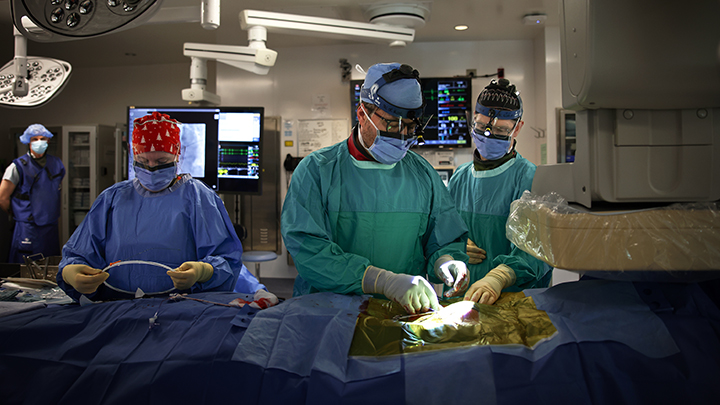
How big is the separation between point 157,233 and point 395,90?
4.25 feet

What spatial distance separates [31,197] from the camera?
5.33 meters

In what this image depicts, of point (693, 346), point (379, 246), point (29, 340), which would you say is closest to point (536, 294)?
point (693, 346)

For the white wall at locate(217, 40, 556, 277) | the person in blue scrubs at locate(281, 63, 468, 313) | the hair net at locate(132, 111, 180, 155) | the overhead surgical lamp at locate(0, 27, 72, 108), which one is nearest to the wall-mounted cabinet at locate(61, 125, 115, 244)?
the white wall at locate(217, 40, 556, 277)

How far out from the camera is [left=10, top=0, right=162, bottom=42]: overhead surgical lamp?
55.6 inches

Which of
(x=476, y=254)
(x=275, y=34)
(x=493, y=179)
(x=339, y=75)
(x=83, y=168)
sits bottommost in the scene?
(x=476, y=254)

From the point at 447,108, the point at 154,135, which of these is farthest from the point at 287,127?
the point at 154,135

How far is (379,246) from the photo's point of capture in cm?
181

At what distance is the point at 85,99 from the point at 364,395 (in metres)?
8.21

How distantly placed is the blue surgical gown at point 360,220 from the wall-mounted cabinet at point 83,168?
17.6 ft

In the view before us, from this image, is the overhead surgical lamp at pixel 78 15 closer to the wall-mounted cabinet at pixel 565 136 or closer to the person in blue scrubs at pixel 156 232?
the person in blue scrubs at pixel 156 232

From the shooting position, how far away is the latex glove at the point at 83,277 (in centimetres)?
188

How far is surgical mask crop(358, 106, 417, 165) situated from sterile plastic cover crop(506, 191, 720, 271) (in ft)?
2.47

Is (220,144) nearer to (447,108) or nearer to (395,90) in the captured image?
(447,108)

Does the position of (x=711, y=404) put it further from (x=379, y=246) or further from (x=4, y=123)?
(x=4, y=123)
